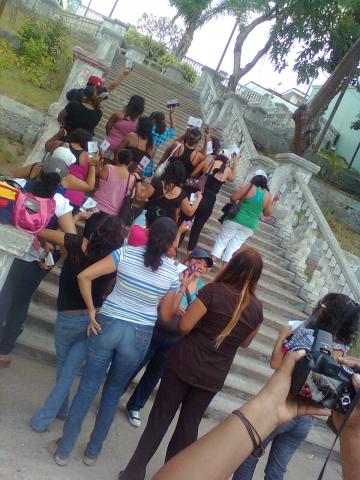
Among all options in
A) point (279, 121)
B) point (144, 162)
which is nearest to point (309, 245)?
point (144, 162)

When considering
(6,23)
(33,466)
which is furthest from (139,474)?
(6,23)

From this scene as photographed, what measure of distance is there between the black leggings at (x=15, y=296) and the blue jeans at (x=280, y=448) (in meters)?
2.13

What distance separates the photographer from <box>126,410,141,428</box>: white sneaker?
430cm

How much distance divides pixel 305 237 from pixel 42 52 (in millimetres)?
8402

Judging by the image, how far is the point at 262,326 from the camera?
259 inches

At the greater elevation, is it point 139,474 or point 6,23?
point 6,23

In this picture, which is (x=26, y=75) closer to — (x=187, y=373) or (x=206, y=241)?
(x=206, y=241)

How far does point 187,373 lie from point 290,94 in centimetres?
4702

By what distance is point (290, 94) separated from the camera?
46.7 meters

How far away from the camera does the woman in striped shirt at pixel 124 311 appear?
329 centimetres

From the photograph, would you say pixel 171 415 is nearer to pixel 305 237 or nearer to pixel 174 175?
pixel 174 175

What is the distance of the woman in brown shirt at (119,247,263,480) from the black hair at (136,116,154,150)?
3158 millimetres

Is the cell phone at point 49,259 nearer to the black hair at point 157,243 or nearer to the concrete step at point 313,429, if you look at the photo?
the black hair at point 157,243

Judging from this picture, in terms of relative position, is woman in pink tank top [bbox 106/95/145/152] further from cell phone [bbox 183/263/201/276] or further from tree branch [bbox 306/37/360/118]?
tree branch [bbox 306/37/360/118]
